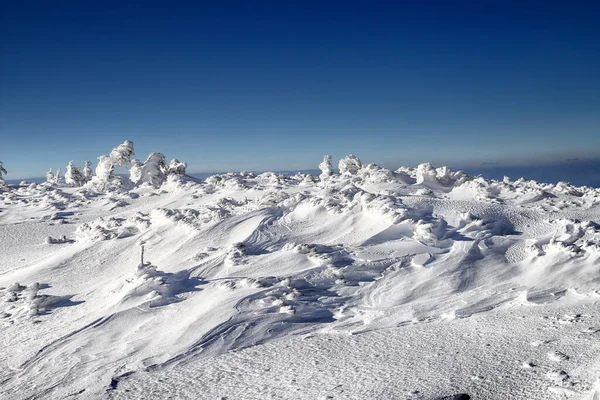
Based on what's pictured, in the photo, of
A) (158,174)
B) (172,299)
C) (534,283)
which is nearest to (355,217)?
(534,283)

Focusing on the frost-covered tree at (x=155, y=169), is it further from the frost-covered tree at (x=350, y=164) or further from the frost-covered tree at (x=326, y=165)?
the frost-covered tree at (x=350, y=164)

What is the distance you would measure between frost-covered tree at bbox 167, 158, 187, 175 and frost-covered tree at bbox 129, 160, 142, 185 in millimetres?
1957

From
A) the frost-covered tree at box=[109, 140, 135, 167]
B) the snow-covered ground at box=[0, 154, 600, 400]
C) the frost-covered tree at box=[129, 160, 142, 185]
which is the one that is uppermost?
the frost-covered tree at box=[109, 140, 135, 167]

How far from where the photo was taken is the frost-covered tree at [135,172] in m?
31.1

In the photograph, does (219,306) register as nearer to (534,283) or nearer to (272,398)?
(272,398)

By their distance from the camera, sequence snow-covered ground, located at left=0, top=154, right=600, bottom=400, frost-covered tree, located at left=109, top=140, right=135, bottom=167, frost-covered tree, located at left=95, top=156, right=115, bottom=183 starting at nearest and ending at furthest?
snow-covered ground, located at left=0, top=154, right=600, bottom=400 → frost-covered tree, located at left=95, top=156, right=115, bottom=183 → frost-covered tree, located at left=109, top=140, right=135, bottom=167

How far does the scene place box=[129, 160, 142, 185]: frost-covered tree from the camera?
3106 cm

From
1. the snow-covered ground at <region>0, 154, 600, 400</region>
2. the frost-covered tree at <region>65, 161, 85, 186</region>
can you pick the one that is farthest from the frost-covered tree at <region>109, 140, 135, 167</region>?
the snow-covered ground at <region>0, 154, 600, 400</region>

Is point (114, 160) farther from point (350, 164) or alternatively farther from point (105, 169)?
point (350, 164)

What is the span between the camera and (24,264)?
1547cm

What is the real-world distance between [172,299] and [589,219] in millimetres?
12604

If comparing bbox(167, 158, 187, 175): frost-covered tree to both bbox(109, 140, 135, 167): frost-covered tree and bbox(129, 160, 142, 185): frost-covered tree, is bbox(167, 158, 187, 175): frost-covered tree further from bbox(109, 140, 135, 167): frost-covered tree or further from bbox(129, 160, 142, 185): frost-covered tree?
bbox(109, 140, 135, 167): frost-covered tree

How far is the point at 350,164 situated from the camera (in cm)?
2919

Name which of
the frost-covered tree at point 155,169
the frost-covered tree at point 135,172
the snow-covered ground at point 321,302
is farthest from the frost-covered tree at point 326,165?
the snow-covered ground at point 321,302
